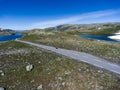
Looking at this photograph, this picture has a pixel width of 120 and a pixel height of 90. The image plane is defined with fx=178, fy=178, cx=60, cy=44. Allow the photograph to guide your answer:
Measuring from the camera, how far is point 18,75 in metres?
27.3

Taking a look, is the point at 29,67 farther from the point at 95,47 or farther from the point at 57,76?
the point at 95,47

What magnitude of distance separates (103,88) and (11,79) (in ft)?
43.8

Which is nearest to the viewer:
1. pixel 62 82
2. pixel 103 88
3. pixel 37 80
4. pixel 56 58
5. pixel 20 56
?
pixel 103 88

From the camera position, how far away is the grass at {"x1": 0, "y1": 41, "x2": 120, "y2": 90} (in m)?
22.5

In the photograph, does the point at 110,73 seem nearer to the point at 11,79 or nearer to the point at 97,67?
the point at 97,67

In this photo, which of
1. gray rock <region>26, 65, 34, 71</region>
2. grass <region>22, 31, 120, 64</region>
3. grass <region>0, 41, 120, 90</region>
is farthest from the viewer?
grass <region>22, 31, 120, 64</region>

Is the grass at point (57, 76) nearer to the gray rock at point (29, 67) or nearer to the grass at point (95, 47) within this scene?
the gray rock at point (29, 67)

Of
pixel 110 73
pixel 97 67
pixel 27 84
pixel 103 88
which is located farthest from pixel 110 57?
pixel 27 84

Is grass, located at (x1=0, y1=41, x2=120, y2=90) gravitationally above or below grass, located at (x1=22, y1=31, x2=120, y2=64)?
above

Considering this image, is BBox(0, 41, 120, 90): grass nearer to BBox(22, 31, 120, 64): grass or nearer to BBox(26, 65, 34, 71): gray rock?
BBox(26, 65, 34, 71): gray rock

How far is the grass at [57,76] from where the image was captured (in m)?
22.5

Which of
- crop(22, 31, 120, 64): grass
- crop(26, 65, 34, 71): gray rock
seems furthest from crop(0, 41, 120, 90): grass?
crop(22, 31, 120, 64): grass

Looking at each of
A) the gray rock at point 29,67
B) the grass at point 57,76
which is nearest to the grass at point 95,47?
the grass at point 57,76

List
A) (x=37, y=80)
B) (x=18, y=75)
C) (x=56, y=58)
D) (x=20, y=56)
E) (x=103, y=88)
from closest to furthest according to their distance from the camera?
(x=103, y=88) → (x=37, y=80) → (x=18, y=75) → (x=56, y=58) → (x=20, y=56)
